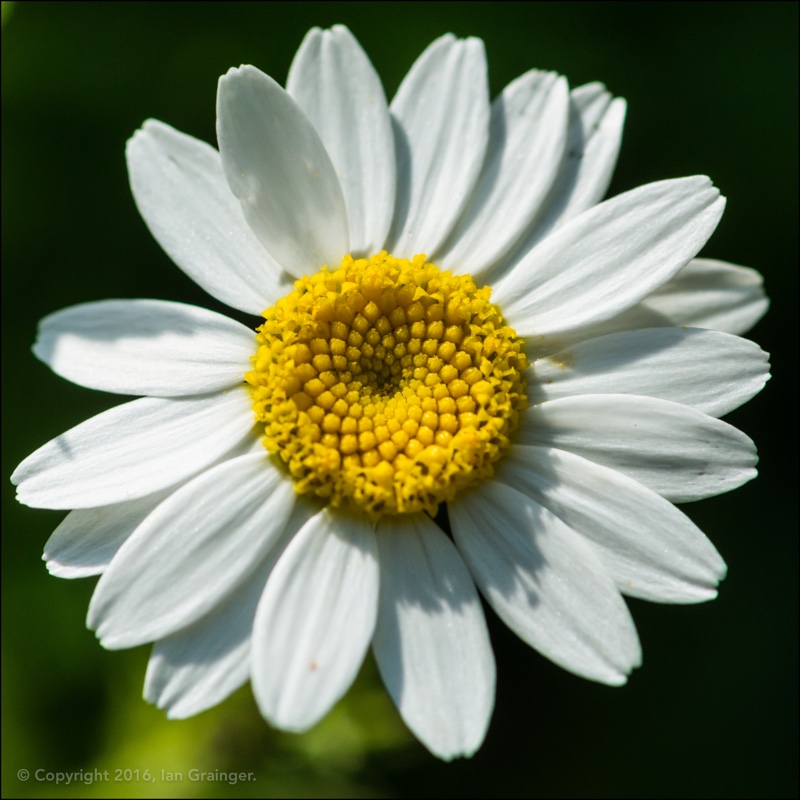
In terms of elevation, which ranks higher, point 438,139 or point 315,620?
point 438,139

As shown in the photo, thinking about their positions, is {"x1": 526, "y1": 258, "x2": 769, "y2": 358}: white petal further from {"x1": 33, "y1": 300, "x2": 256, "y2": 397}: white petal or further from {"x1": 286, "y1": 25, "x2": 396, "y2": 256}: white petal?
{"x1": 33, "y1": 300, "x2": 256, "y2": 397}: white petal

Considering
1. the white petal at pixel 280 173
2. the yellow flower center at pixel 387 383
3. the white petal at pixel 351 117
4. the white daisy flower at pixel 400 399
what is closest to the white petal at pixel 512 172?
the white daisy flower at pixel 400 399

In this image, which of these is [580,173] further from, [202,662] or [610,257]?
[202,662]

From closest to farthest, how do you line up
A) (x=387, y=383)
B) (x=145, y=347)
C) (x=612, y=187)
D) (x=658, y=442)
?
(x=658, y=442)
(x=145, y=347)
(x=387, y=383)
(x=612, y=187)

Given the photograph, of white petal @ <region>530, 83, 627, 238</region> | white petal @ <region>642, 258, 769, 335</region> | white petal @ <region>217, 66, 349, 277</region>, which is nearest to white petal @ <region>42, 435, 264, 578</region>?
white petal @ <region>217, 66, 349, 277</region>

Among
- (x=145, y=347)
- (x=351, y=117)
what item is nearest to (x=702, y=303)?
(x=351, y=117)

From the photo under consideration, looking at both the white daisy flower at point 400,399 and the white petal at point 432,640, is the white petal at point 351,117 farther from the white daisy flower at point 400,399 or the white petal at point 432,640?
the white petal at point 432,640

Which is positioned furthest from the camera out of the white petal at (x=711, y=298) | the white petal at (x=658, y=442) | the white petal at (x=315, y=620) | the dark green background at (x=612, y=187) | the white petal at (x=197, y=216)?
the dark green background at (x=612, y=187)
